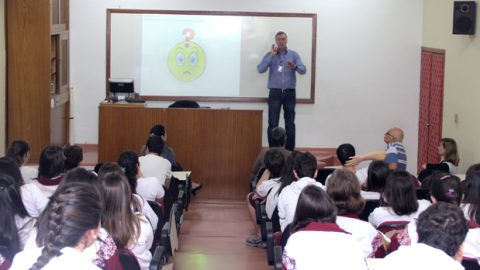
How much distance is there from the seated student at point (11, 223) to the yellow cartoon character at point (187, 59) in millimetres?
6922

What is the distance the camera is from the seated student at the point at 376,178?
5.46 metres

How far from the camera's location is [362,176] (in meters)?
6.50

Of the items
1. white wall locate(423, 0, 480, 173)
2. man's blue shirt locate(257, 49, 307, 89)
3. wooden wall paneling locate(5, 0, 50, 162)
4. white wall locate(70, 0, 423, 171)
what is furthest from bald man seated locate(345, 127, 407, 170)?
wooden wall paneling locate(5, 0, 50, 162)

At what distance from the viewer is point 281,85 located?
10391 millimetres

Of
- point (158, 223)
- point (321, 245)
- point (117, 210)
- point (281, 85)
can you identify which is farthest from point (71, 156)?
point (281, 85)

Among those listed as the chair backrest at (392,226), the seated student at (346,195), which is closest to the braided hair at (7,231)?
the seated student at (346,195)

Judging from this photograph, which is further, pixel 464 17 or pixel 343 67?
pixel 343 67

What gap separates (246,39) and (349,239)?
757cm

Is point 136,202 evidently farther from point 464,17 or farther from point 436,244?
point 464,17

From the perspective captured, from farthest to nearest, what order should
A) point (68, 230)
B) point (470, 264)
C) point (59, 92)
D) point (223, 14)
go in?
point (223, 14), point (59, 92), point (470, 264), point (68, 230)

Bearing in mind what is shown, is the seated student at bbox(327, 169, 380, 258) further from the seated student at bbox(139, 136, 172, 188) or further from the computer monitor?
the computer monitor

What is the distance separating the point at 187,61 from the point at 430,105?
3.43 meters

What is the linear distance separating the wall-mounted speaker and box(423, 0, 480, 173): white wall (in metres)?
0.07

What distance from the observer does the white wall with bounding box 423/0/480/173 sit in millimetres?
8570
